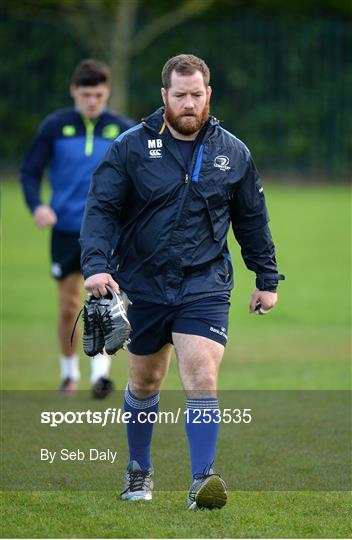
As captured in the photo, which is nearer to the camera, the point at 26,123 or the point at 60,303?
the point at 60,303

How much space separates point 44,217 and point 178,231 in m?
3.71

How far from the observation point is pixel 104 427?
8461 millimetres

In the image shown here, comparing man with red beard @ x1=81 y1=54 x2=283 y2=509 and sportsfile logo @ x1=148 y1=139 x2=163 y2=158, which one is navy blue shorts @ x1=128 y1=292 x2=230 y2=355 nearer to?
man with red beard @ x1=81 y1=54 x2=283 y2=509

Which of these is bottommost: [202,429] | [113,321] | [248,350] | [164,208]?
[248,350]

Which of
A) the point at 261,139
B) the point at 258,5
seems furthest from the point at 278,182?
the point at 258,5

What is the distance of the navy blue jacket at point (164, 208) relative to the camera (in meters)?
6.20

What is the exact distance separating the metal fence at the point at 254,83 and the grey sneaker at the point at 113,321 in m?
23.0

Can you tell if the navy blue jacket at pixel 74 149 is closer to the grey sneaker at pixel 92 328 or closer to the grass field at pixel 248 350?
the grass field at pixel 248 350

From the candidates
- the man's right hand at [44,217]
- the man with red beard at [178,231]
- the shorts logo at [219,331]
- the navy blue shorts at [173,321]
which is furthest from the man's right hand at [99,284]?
the man's right hand at [44,217]

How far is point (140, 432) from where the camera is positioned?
21.5ft

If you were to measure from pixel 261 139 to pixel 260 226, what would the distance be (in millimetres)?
23084

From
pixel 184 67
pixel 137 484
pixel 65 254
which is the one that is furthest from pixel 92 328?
pixel 65 254

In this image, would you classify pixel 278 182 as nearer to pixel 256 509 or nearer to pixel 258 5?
pixel 258 5

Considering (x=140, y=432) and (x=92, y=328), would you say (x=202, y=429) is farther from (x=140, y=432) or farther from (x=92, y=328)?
(x=92, y=328)
